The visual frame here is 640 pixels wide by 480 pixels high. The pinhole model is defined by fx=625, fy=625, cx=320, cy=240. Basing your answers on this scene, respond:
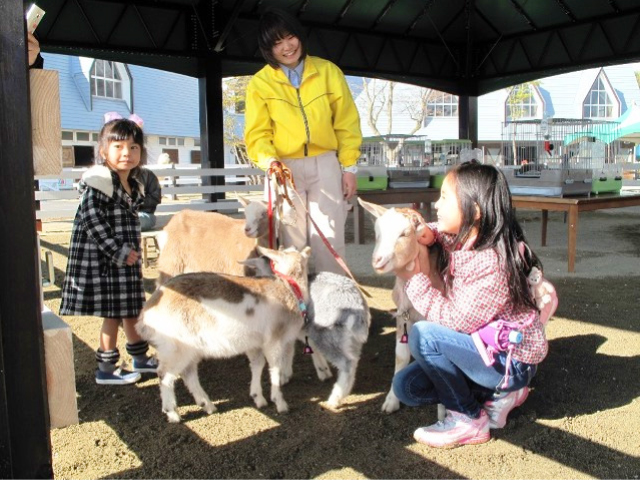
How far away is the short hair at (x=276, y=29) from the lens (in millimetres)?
3268

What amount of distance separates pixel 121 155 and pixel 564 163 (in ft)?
17.1

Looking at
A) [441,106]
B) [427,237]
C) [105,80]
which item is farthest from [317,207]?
[441,106]

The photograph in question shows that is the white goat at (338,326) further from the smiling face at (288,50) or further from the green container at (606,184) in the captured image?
the green container at (606,184)

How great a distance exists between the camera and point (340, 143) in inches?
144

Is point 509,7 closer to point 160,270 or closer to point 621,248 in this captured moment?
point 621,248

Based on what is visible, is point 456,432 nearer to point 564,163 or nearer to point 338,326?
point 338,326

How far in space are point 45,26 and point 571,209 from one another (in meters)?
8.39

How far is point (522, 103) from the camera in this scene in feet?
99.5

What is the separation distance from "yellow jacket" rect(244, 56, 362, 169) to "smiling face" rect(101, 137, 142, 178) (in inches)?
23.6

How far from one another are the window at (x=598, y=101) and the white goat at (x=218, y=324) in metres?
31.3

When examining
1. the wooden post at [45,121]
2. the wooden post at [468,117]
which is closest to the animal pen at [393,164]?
the wooden post at [468,117]

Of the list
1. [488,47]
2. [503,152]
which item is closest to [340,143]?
[503,152]

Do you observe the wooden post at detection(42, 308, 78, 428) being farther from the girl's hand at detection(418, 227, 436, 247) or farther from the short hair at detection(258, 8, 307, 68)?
the short hair at detection(258, 8, 307, 68)

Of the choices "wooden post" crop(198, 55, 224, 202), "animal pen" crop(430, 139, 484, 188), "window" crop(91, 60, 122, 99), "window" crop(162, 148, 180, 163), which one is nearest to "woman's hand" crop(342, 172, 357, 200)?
"animal pen" crop(430, 139, 484, 188)
